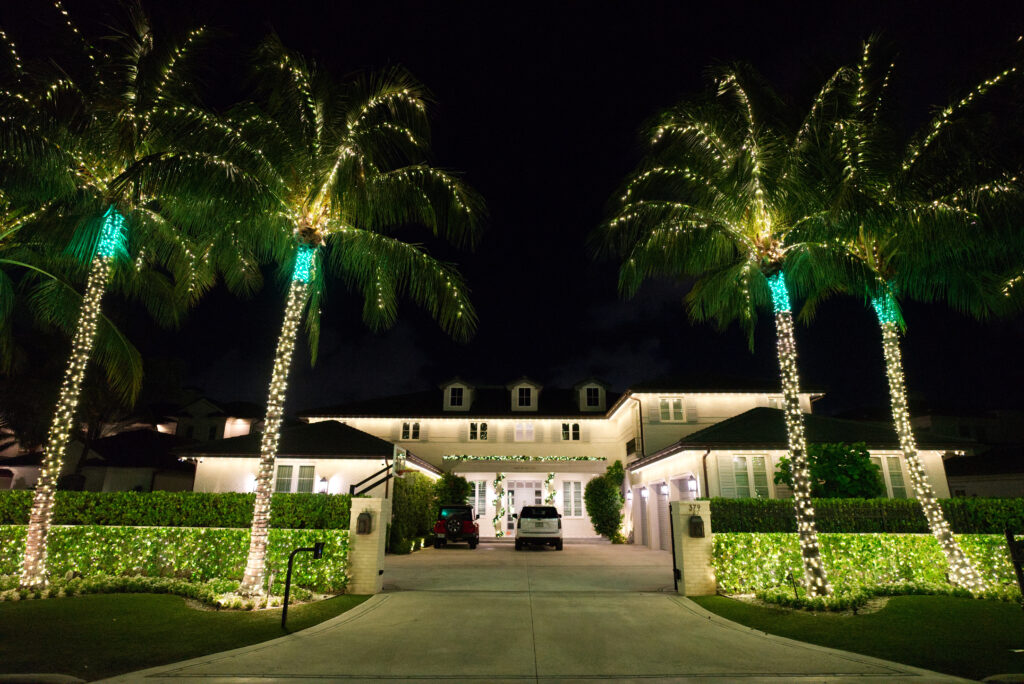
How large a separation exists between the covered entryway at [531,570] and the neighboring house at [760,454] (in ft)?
10.1

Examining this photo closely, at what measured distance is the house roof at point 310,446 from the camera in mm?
19516

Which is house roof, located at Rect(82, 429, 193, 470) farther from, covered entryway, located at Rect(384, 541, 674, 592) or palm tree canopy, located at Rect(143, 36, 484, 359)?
palm tree canopy, located at Rect(143, 36, 484, 359)

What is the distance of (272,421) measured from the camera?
9.59 metres

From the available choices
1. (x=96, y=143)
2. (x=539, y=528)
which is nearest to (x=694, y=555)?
(x=539, y=528)

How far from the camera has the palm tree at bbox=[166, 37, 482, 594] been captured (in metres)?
9.51

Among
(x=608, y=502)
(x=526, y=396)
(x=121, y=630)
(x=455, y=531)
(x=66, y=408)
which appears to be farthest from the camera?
(x=526, y=396)

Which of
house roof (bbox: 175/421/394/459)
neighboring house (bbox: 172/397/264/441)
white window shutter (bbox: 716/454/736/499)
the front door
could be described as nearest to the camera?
white window shutter (bbox: 716/454/736/499)

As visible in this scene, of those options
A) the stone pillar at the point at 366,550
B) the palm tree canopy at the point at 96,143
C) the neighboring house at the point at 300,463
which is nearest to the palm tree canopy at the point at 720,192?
the stone pillar at the point at 366,550

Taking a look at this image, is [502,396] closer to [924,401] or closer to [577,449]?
[577,449]

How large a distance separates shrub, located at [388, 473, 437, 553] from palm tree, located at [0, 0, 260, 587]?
34.0 ft

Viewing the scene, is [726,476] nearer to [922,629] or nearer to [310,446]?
[922,629]

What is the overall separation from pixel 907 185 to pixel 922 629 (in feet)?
25.2

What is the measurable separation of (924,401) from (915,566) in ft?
141

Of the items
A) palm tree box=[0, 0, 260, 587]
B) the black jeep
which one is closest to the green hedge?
palm tree box=[0, 0, 260, 587]
